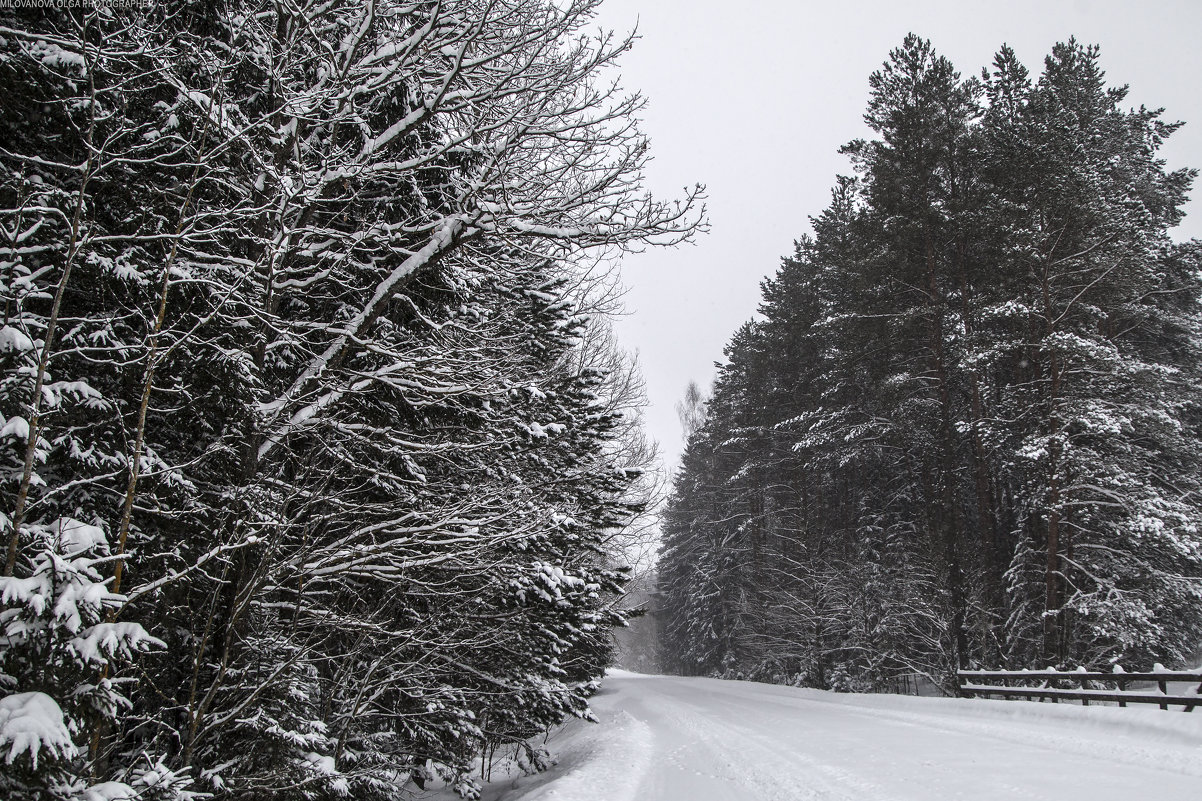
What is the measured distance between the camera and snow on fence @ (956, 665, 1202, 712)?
375 inches

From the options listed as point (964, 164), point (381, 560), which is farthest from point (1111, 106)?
point (381, 560)

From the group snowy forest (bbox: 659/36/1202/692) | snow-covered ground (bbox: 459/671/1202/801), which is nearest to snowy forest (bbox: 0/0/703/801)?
snow-covered ground (bbox: 459/671/1202/801)

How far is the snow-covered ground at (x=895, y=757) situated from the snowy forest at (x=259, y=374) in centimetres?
277

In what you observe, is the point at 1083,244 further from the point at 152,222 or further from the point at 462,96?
the point at 152,222

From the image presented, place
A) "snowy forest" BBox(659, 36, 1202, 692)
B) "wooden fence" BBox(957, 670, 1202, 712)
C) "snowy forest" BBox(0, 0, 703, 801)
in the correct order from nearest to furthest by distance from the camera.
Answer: "snowy forest" BBox(0, 0, 703, 801) < "wooden fence" BBox(957, 670, 1202, 712) < "snowy forest" BBox(659, 36, 1202, 692)

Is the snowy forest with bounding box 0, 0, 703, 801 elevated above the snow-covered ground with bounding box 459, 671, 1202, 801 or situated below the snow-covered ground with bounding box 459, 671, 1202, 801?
above

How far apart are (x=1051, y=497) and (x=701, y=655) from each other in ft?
95.9

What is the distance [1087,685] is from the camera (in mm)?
12156

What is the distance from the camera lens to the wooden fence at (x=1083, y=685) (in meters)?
9.50

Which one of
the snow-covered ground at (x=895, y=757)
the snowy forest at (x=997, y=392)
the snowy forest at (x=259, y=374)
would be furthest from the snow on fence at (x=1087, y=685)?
the snowy forest at (x=259, y=374)

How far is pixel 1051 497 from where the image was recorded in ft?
48.1

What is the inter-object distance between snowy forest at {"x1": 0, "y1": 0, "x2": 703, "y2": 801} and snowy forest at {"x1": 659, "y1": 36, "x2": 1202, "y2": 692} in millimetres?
13392

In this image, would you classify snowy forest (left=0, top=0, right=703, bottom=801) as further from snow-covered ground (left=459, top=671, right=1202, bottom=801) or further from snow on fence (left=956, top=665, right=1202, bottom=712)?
snow on fence (left=956, top=665, right=1202, bottom=712)

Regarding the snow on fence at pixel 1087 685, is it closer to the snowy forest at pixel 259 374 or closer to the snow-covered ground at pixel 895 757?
the snow-covered ground at pixel 895 757
